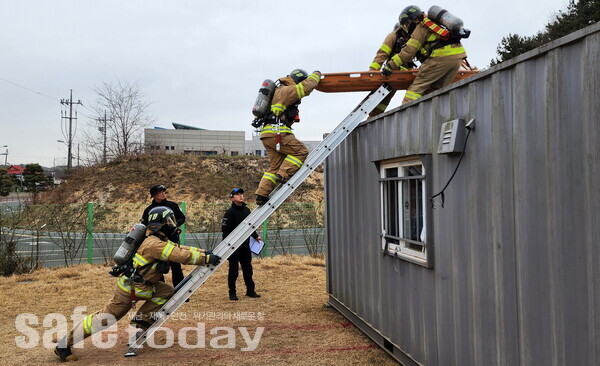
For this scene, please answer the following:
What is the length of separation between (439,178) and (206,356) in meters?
3.32

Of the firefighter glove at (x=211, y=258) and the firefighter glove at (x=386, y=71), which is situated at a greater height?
the firefighter glove at (x=386, y=71)

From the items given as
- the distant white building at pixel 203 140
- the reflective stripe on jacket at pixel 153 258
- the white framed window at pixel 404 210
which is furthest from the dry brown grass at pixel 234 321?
the distant white building at pixel 203 140

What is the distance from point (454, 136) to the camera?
A: 3588 mm

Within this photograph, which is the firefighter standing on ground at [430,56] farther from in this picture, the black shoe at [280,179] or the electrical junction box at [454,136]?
the electrical junction box at [454,136]

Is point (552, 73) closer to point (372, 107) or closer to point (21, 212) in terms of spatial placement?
point (372, 107)

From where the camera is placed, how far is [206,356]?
17.5ft

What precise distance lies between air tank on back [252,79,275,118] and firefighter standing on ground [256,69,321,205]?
69 mm

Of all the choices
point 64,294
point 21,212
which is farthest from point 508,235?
point 21,212

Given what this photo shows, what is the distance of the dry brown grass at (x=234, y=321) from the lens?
5.26m

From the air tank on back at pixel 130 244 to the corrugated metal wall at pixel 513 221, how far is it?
2.82 metres

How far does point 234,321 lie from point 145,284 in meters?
2.04

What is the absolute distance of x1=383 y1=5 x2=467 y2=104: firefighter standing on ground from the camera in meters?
5.67

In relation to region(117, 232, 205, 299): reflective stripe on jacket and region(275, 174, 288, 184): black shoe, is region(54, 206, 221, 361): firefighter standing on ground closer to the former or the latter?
region(117, 232, 205, 299): reflective stripe on jacket

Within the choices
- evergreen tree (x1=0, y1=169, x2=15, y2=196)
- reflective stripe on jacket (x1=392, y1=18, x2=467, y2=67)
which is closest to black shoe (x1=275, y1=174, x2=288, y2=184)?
reflective stripe on jacket (x1=392, y1=18, x2=467, y2=67)
